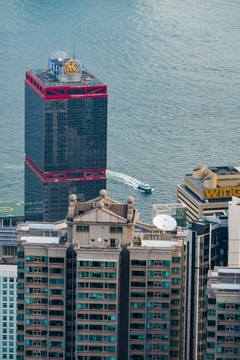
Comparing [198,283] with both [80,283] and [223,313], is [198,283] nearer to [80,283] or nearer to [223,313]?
[223,313]

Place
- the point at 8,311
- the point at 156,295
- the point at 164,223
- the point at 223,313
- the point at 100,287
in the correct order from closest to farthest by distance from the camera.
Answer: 1. the point at 223,313
2. the point at 100,287
3. the point at 156,295
4. the point at 164,223
5. the point at 8,311

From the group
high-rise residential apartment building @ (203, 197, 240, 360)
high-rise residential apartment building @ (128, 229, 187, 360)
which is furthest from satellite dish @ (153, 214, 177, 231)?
high-rise residential apartment building @ (203, 197, 240, 360)

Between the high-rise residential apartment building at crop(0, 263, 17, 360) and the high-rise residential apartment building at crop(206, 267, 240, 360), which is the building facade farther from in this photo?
the high-rise residential apartment building at crop(0, 263, 17, 360)

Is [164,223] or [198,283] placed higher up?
[164,223]

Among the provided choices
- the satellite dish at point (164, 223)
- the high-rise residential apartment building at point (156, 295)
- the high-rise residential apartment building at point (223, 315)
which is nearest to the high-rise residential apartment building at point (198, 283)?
the high-rise residential apartment building at point (156, 295)

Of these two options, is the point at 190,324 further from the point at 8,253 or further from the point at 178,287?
the point at 8,253

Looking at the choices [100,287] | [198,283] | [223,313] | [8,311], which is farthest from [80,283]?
[8,311]

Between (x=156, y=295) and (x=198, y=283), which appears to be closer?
(x=156, y=295)
